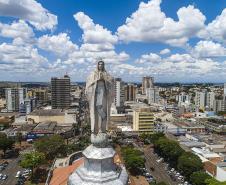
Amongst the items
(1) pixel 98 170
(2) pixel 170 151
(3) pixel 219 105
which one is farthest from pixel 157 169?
(3) pixel 219 105

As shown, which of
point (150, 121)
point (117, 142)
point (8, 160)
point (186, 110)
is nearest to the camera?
point (8, 160)

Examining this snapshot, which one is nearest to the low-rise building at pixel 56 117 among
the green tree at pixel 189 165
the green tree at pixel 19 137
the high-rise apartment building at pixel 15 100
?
the green tree at pixel 19 137

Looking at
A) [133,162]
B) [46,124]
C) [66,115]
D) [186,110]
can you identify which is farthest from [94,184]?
[186,110]

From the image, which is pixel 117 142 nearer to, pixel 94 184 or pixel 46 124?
pixel 46 124

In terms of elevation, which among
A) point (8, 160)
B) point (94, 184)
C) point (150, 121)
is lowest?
point (8, 160)

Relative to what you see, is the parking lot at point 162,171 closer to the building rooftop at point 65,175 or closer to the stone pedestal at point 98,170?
the building rooftop at point 65,175

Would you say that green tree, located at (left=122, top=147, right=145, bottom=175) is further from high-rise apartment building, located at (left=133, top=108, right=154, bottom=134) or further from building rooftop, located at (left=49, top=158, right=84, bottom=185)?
high-rise apartment building, located at (left=133, top=108, right=154, bottom=134)

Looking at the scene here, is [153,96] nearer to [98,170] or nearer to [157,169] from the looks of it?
[157,169]
